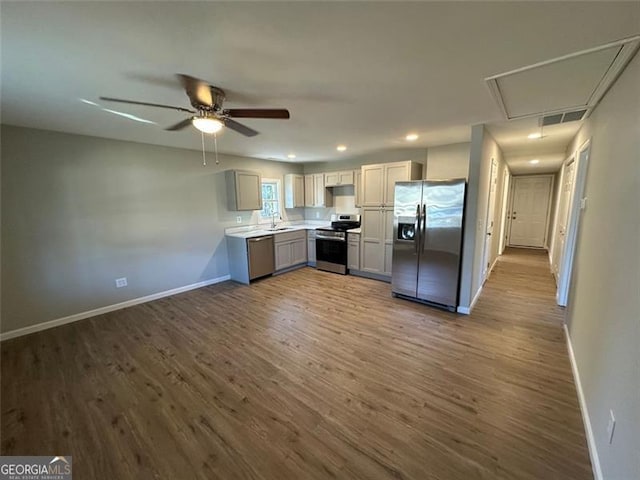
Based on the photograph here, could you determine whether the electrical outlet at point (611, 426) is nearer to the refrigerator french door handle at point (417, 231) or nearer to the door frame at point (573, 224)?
the door frame at point (573, 224)

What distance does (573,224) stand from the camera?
3.22 metres

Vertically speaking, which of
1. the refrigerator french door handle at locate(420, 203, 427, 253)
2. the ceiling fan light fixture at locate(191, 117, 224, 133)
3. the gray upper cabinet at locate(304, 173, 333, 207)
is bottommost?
the refrigerator french door handle at locate(420, 203, 427, 253)

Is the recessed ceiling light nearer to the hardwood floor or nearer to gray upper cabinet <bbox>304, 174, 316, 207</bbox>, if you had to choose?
the hardwood floor

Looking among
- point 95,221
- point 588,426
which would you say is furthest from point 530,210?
point 95,221

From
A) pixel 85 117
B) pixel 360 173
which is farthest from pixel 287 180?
pixel 85 117

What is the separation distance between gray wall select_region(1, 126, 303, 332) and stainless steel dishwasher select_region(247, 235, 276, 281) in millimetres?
784

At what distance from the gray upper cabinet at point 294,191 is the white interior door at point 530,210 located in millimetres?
6619

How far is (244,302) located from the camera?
3.84m

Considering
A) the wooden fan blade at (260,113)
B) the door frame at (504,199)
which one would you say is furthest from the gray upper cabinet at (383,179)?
the wooden fan blade at (260,113)

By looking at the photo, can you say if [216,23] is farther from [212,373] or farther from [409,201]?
[409,201]

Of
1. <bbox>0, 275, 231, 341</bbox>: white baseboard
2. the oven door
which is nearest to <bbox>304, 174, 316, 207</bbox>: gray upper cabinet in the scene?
the oven door

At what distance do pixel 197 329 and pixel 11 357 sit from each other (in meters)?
1.73

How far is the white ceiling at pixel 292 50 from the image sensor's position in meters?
1.20

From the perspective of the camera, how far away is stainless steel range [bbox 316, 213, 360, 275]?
5.09 meters
